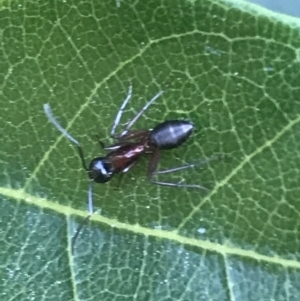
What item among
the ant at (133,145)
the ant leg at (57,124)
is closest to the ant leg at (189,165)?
the ant at (133,145)

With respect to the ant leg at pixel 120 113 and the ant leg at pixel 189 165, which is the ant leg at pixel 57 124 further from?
the ant leg at pixel 189 165

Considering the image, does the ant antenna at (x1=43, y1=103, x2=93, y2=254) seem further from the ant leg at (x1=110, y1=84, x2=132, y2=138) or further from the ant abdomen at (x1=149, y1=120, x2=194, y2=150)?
the ant abdomen at (x1=149, y1=120, x2=194, y2=150)

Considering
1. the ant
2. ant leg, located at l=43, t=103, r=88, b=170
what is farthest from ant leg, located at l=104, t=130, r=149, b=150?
ant leg, located at l=43, t=103, r=88, b=170

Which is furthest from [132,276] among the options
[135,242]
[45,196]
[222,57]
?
[222,57]

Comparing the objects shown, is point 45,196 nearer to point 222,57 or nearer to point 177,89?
point 177,89

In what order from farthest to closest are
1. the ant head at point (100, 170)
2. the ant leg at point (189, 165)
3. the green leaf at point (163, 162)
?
the ant head at point (100, 170) → the ant leg at point (189, 165) → the green leaf at point (163, 162)

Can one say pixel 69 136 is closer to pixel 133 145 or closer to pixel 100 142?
pixel 100 142

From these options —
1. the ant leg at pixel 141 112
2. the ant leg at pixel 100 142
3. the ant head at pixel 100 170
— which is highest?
the ant leg at pixel 141 112

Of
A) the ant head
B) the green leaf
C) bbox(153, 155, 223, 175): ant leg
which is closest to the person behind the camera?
the green leaf
